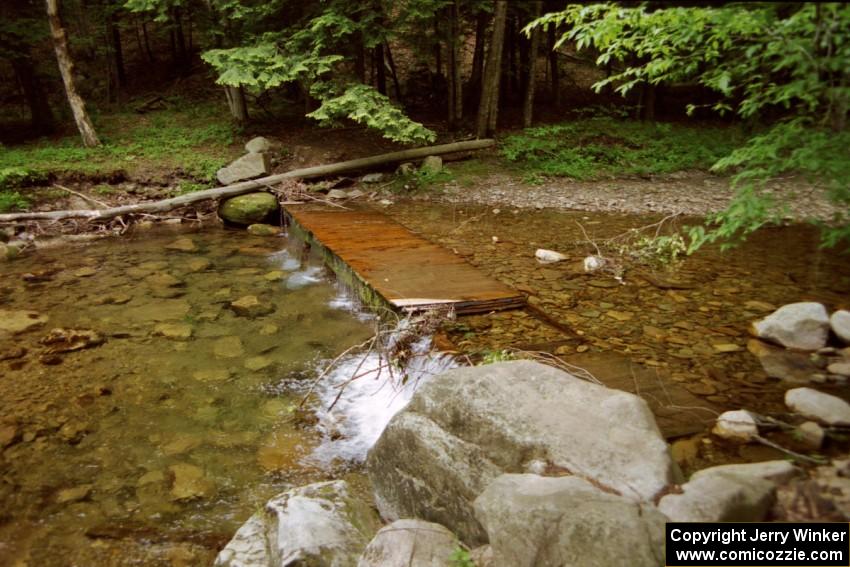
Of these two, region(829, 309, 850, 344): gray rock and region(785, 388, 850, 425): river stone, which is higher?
region(829, 309, 850, 344): gray rock

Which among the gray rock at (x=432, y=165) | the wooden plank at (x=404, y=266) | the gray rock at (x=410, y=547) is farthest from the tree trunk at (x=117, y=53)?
the gray rock at (x=410, y=547)

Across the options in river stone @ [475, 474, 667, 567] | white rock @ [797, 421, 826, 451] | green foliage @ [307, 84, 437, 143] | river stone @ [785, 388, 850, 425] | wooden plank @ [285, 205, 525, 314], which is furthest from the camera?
green foliage @ [307, 84, 437, 143]

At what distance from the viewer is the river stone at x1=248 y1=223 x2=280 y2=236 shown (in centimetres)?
1015

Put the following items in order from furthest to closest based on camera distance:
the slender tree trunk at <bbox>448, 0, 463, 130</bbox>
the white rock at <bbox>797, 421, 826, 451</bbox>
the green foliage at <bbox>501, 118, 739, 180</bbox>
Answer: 1. the slender tree trunk at <bbox>448, 0, 463, 130</bbox>
2. the green foliage at <bbox>501, 118, 739, 180</bbox>
3. the white rock at <bbox>797, 421, 826, 451</bbox>

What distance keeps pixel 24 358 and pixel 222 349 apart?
1.99 metres

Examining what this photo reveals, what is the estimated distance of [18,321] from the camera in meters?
6.00

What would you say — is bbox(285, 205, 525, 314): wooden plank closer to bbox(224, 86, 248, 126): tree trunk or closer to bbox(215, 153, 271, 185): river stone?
bbox(215, 153, 271, 185): river stone

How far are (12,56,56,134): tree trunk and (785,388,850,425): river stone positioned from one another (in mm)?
17696

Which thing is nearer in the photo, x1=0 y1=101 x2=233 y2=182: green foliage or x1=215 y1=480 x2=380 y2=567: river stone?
x1=215 y1=480 x2=380 y2=567: river stone

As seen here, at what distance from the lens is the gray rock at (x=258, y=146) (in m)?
12.6

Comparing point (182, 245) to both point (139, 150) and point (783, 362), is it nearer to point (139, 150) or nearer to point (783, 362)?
point (139, 150)

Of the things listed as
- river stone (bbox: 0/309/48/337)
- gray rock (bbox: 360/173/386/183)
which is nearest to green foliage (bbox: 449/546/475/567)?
river stone (bbox: 0/309/48/337)

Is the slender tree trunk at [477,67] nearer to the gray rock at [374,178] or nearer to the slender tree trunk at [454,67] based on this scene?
the slender tree trunk at [454,67]

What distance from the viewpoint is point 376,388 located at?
4.73 meters
